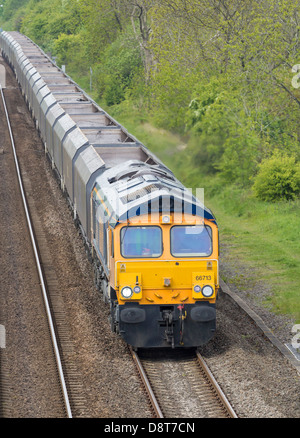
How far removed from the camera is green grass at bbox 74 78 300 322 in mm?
20656

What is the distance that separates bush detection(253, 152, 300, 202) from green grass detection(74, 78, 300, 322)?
1.48 ft

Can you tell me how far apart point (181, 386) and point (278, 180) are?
51.5 feet

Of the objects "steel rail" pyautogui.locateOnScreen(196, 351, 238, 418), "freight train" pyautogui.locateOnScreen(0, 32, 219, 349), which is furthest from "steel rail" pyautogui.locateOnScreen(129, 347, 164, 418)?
"steel rail" pyautogui.locateOnScreen(196, 351, 238, 418)

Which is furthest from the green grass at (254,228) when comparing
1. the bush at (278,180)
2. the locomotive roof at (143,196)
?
the locomotive roof at (143,196)

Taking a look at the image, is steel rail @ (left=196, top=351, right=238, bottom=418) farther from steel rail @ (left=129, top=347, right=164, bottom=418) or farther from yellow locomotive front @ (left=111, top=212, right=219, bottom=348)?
steel rail @ (left=129, top=347, right=164, bottom=418)

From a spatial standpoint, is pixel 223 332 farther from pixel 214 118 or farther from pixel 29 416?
pixel 214 118

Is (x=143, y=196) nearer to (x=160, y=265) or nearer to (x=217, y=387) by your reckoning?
(x=160, y=265)

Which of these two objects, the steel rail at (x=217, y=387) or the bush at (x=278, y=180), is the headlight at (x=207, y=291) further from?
A: the bush at (x=278, y=180)

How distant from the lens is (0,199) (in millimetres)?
28484

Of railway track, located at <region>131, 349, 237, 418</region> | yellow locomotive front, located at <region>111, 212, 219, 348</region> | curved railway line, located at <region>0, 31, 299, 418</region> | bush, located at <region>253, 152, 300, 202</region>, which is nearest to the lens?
railway track, located at <region>131, 349, 237, 418</region>

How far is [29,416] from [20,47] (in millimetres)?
49191

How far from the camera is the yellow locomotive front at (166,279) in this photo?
48.3ft

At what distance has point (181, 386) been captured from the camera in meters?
14.0

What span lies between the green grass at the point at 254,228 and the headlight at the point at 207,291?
4.15m
